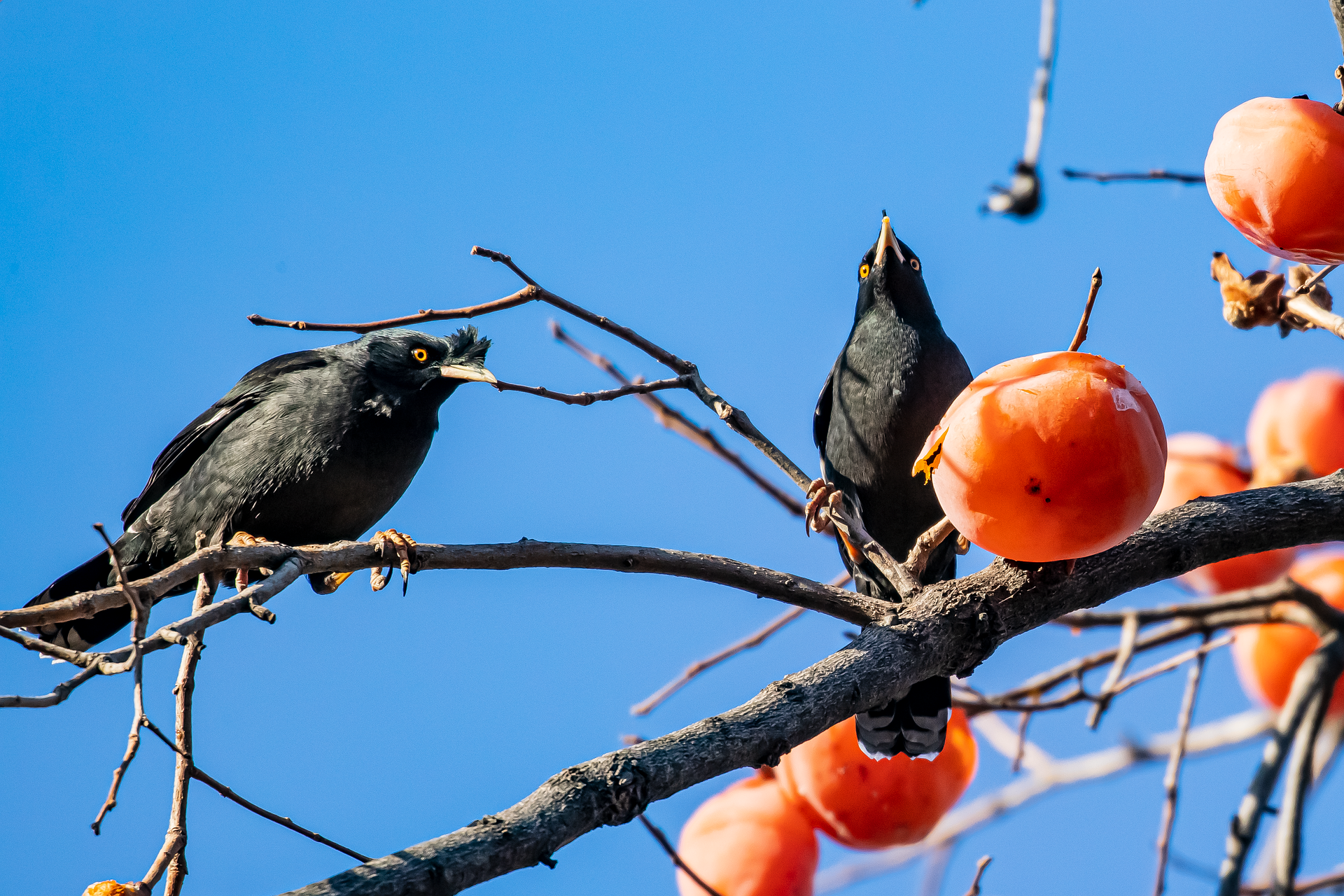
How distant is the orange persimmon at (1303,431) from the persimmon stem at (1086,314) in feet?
6.98

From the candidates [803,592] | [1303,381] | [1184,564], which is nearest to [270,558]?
[803,592]

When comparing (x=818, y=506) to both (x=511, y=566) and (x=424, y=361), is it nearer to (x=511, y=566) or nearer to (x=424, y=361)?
(x=511, y=566)

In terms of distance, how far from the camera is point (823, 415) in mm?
4949

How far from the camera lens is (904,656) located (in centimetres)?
242

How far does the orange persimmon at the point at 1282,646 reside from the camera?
3.62 m

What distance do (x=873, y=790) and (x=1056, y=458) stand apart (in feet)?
5.29

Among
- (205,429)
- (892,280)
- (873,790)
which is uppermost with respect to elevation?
(205,429)

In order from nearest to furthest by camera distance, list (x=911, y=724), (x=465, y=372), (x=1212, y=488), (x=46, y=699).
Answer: (x=46, y=699) < (x=911, y=724) < (x=1212, y=488) < (x=465, y=372)

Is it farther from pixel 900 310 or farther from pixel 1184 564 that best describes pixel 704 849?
pixel 900 310

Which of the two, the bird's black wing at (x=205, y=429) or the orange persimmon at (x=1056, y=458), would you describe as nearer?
the orange persimmon at (x=1056, y=458)

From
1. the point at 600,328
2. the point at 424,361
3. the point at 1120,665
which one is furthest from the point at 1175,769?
the point at 424,361

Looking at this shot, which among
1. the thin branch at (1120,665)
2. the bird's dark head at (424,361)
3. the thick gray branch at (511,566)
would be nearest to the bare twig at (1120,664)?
the thin branch at (1120,665)

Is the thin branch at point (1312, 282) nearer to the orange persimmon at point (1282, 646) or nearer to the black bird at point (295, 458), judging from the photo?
the orange persimmon at point (1282, 646)

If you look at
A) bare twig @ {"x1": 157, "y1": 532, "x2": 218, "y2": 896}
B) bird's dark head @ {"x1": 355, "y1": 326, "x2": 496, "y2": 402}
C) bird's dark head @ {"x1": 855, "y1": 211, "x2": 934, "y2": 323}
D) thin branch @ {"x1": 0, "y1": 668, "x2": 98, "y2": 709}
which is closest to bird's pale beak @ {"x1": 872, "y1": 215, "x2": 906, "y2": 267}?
bird's dark head @ {"x1": 855, "y1": 211, "x2": 934, "y2": 323}
